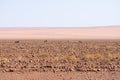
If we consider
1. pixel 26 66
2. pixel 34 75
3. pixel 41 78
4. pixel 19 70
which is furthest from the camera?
pixel 26 66

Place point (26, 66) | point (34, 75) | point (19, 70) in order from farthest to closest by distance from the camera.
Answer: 1. point (26, 66)
2. point (19, 70)
3. point (34, 75)

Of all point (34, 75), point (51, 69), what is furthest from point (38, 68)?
point (34, 75)

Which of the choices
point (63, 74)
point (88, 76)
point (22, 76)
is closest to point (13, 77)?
point (22, 76)

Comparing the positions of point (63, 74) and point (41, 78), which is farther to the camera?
point (63, 74)

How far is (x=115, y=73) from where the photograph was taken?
43.5 ft

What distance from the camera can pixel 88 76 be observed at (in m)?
12.6

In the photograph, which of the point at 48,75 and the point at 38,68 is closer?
the point at 48,75

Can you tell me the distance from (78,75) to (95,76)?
2.68ft

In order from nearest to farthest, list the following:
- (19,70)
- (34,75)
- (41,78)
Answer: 1. (41,78)
2. (34,75)
3. (19,70)

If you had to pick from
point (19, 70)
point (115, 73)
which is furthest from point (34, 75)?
point (115, 73)

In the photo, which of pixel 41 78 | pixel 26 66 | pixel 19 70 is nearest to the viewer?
pixel 41 78

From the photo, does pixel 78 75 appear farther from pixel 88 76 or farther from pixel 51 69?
pixel 51 69

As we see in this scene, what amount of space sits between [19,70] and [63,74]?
2473 mm

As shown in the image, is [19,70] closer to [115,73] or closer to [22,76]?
[22,76]
